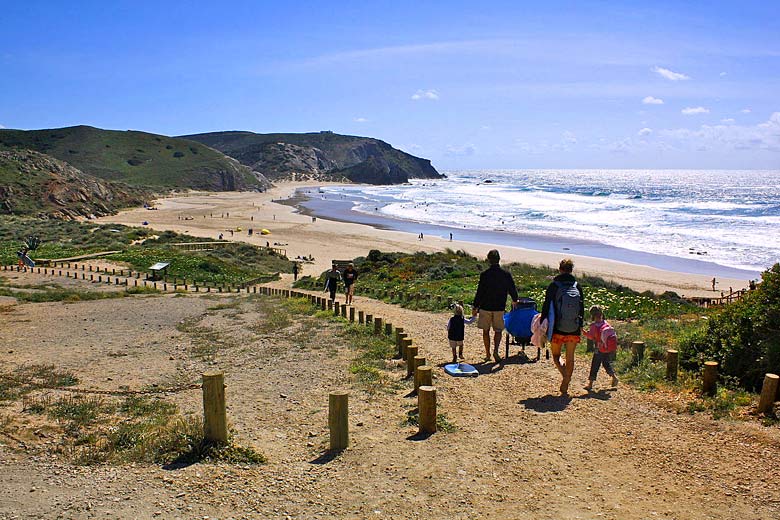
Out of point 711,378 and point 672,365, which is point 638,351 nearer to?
point 672,365

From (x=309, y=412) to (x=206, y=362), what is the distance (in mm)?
3761

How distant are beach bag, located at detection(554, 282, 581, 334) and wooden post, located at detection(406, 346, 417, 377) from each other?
2.19 m

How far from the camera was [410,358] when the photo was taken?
29.1 ft

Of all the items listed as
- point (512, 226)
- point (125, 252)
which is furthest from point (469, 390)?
point (512, 226)

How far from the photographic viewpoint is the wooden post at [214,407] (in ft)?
19.8

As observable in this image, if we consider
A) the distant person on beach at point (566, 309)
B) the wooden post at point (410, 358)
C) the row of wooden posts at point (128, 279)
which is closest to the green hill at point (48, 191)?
the row of wooden posts at point (128, 279)

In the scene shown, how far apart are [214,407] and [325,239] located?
45.3 m

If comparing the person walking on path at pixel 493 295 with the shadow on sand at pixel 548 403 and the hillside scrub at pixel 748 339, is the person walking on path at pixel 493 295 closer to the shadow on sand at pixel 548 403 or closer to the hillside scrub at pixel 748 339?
the shadow on sand at pixel 548 403

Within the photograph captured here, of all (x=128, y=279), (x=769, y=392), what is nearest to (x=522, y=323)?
(x=769, y=392)

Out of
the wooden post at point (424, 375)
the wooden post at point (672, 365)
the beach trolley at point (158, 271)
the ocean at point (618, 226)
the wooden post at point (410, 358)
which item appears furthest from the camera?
the ocean at point (618, 226)

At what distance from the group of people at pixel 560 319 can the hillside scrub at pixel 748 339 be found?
4.88 ft

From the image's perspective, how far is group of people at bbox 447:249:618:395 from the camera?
24.8 ft

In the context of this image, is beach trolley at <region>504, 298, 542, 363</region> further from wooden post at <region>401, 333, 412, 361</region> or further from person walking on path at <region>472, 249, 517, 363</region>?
wooden post at <region>401, 333, 412, 361</region>

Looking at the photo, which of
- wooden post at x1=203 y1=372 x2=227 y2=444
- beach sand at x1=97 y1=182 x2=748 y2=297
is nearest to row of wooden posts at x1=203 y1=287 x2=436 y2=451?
wooden post at x1=203 y1=372 x2=227 y2=444
